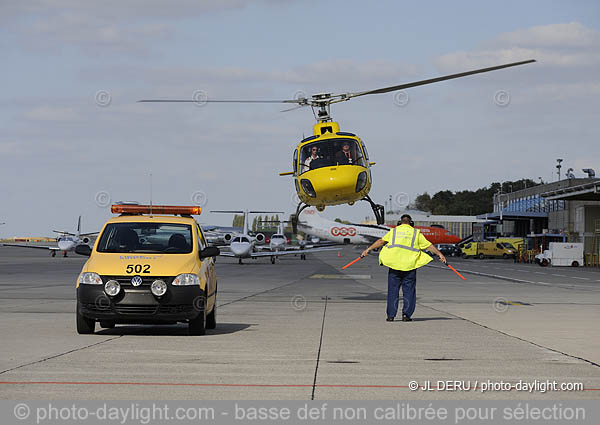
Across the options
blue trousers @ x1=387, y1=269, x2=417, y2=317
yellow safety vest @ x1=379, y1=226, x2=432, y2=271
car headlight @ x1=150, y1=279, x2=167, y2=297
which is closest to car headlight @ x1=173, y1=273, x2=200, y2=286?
car headlight @ x1=150, y1=279, x2=167, y2=297

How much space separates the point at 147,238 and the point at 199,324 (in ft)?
6.10

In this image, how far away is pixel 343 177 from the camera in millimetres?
26406

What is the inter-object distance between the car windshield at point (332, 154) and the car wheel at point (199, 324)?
48.2 feet

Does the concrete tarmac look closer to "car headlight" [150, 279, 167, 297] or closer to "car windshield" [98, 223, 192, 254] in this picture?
"car headlight" [150, 279, 167, 297]

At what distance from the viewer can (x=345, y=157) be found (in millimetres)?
26609

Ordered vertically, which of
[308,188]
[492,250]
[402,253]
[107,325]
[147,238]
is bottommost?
[492,250]

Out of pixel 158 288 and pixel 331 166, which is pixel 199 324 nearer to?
pixel 158 288

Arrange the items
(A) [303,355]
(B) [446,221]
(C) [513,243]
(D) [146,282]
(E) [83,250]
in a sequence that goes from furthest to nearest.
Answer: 1. (B) [446,221]
2. (C) [513,243]
3. (E) [83,250]
4. (D) [146,282]
5. (A) [303,355]

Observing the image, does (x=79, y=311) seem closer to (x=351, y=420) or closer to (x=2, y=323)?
(x=2, y=323)

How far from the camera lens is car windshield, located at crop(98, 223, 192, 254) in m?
13.1

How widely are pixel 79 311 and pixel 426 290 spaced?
57.0 feet

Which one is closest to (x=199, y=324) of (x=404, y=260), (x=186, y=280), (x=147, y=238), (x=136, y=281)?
(x=186, y=280)

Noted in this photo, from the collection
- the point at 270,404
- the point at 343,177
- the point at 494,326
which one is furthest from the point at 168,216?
the point at 343,177

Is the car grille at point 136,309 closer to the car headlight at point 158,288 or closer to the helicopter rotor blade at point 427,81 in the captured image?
the car headlight at point 158,288
